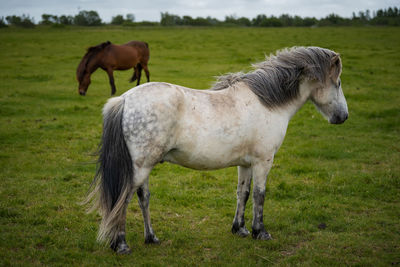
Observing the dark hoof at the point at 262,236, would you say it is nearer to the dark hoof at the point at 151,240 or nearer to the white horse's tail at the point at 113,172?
the dark hoof at the point at 151,240

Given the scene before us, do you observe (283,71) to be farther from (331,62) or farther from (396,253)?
(396,253)

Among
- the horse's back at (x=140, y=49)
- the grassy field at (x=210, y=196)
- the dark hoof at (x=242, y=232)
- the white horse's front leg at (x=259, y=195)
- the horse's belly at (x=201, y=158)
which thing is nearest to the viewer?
the horse's belly at (x=201, y=158)

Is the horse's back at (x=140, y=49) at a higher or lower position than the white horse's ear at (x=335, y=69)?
higher

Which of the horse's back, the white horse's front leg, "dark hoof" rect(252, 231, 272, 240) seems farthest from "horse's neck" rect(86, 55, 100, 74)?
"dark hoof" rect(252, 231, 272, 240)

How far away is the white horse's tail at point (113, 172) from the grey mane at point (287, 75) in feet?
5.03

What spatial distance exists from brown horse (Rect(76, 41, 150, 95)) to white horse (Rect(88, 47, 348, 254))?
10.8 m

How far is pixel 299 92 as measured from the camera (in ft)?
16.5

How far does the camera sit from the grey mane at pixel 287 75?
480 centimetres

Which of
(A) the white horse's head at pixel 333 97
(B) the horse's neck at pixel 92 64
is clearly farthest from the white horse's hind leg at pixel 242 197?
(B) the horse's neck at pixel 92 64

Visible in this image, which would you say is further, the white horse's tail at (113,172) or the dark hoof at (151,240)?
the dark hoof at (151,240)

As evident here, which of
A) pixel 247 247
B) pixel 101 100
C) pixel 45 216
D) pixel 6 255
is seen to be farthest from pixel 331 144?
pixel 101 100

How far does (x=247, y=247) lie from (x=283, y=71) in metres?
2.43

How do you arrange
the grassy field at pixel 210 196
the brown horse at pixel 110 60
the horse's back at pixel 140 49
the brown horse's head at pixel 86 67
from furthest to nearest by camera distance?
the horse's back at pixel 140 49 → the brown horse at pixel 110 60 → the brown horse's head at pixel 86 67 → the grassy field at pixel 210 196

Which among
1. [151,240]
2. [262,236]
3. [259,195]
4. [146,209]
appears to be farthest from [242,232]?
[146,209]
